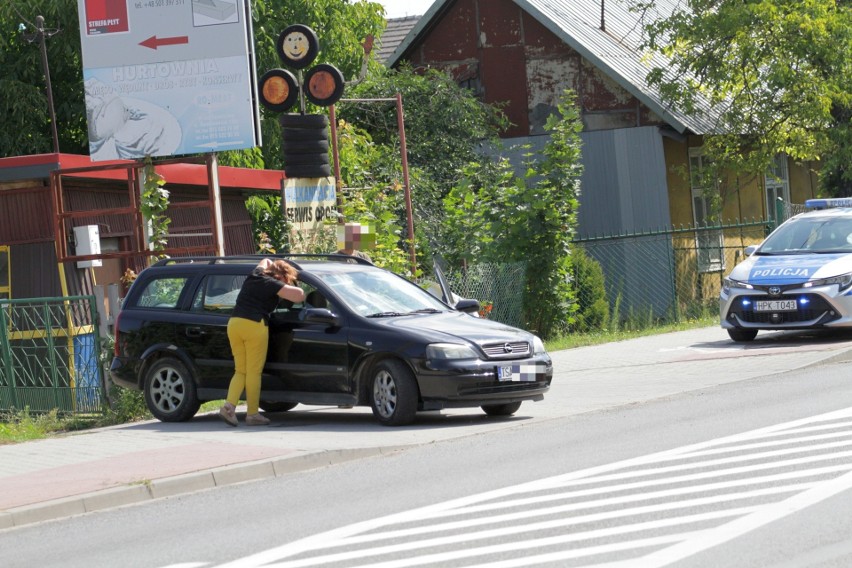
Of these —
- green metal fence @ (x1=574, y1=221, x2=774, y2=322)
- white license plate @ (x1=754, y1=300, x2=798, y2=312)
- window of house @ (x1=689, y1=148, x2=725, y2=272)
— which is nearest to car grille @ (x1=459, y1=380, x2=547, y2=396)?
white license plate @ (x1=754, y1=300, x2=798, y2=312)

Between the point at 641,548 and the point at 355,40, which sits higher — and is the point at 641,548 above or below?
below

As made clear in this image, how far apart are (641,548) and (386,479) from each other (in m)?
3.29

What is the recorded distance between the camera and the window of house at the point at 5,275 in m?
19.9

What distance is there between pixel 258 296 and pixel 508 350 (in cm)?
236

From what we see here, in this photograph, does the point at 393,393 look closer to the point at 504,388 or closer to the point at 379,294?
Result: the point at 504,388

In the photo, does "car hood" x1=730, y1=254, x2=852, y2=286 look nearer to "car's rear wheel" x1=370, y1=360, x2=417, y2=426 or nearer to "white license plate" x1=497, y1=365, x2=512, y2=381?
"white license plate" x1=497, y1=365, x2=512, y2=381

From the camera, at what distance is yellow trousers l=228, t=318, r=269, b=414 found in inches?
516

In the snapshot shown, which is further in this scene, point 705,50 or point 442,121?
point 442,121

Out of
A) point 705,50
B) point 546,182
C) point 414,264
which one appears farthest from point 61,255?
point 705,50

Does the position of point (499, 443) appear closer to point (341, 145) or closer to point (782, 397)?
point (782, 397)

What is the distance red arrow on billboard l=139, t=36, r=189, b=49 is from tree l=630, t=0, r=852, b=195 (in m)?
13.8

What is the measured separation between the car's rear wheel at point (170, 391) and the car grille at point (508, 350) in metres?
3.13

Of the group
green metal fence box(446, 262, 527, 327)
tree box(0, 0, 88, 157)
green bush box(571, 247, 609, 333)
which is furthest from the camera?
tree box(0, 0, 88, 157)

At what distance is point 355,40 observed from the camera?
33375 millimetres
